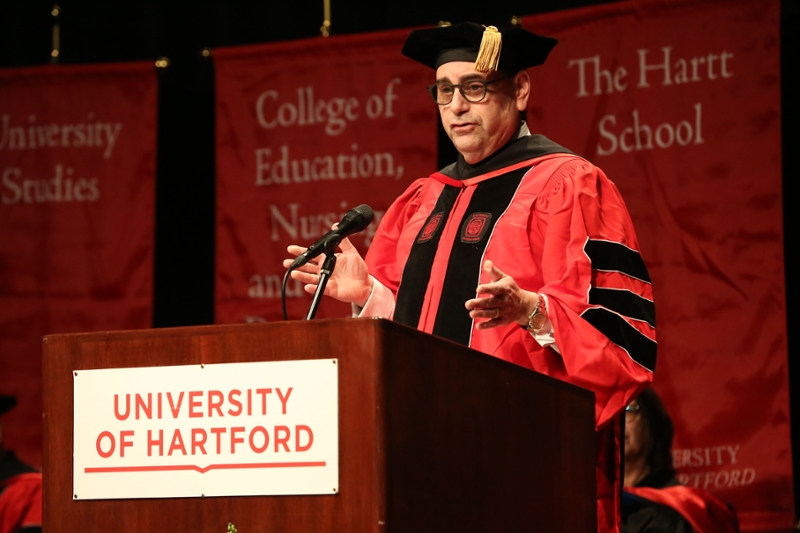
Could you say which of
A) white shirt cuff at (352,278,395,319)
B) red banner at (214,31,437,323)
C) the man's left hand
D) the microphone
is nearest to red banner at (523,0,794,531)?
red banner at (214,31,437,323)

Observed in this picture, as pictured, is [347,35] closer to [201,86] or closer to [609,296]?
[201,86]

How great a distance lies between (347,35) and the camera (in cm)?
493

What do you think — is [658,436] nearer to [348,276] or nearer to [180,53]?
[348,276]

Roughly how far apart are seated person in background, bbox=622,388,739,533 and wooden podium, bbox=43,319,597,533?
2.03 m

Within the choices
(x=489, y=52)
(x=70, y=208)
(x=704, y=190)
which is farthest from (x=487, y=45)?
(x=70, y=208)

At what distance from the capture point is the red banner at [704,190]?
13.6ft

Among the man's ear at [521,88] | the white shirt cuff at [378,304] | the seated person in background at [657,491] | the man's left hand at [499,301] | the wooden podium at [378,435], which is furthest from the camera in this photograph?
the seated person in background at [657,491]

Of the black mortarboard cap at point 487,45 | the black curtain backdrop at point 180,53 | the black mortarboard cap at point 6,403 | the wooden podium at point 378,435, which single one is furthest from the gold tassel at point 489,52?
the black mortarboard cap at point 6,403

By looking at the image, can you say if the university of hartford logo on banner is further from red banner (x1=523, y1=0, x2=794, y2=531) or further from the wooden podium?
red banner (x1=523, y1=0, x2=794, y2=531)

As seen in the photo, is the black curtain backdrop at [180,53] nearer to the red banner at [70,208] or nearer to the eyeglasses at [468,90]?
the red banner at [70,208]

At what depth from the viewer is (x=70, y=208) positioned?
17.6 ft

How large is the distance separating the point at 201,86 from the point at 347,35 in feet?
3.06

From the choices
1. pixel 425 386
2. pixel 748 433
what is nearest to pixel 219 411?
pixel 425 386

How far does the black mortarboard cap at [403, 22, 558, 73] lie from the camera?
268 cm
